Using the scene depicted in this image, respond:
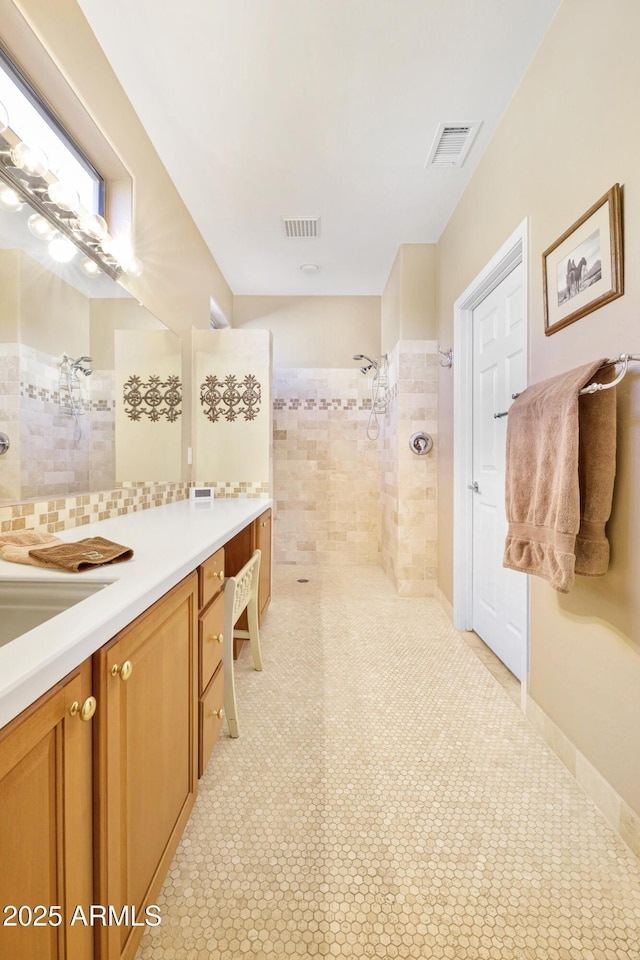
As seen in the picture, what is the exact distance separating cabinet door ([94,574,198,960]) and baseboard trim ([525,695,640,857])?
3.98ft

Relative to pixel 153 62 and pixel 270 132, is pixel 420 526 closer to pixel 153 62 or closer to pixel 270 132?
pixel 270 132

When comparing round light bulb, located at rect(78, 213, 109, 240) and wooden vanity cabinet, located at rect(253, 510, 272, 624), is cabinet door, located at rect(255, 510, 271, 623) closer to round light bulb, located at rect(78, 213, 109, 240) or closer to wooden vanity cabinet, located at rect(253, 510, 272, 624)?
wooden vanity cabinet, located at rect(253, 510, 272, 624)

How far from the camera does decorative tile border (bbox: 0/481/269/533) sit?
1.23 metres

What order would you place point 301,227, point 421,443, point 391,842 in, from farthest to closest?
point 421,443
point 301,227
point 391,842

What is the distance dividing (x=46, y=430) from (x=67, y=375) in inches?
8.8

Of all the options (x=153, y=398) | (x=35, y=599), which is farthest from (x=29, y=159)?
(x=35, y=599)

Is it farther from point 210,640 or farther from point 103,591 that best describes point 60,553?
point 210,640

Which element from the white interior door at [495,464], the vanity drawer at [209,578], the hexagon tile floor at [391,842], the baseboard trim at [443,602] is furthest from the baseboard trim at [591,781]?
the vanity drawer at [209,578]

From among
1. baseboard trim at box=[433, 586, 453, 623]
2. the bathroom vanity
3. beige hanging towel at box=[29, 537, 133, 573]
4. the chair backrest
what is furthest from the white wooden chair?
baseboard trim at box=[433, 586, 453, 623]

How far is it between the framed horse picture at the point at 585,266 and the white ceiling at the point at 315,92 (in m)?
0.88

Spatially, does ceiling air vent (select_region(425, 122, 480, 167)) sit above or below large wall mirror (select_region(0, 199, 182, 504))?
above

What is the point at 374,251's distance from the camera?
10.3ft

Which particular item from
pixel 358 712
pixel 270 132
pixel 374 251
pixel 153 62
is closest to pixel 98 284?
pixel 153 62

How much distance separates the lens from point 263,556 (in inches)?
98.0
